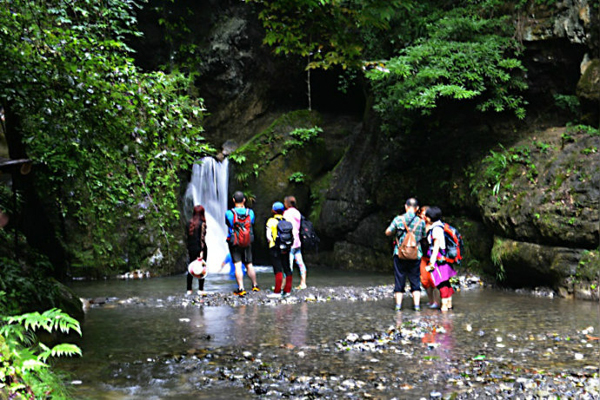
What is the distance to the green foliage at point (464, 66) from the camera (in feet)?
46.1

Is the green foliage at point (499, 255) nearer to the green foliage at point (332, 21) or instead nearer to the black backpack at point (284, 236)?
the black backpack at point (284, 236)

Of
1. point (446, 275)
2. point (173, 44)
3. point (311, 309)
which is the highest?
point (173, 44)

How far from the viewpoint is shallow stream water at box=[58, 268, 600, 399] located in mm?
5516

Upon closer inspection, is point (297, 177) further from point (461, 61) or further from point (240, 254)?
point (240, 254)

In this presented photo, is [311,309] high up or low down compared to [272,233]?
down

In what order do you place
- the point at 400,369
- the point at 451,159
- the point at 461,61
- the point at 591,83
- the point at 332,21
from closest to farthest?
the point at 400,369 < the point at 332,21 < the point at 591,83 < the point at 461,61 < the point at 451,159

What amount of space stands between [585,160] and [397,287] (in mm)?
5559

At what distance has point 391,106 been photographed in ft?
55.6

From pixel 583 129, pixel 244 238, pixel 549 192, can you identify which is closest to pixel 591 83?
pixel 583 129

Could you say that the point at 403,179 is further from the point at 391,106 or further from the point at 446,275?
the point at 446,275

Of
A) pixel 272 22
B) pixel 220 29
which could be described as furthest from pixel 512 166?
pixel 220 29

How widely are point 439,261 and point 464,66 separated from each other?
647 cm

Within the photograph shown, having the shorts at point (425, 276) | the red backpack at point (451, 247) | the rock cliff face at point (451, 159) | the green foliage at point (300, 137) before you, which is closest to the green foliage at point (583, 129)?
the rock cliff face at point (451, 159)

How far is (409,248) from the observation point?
9.98 m
